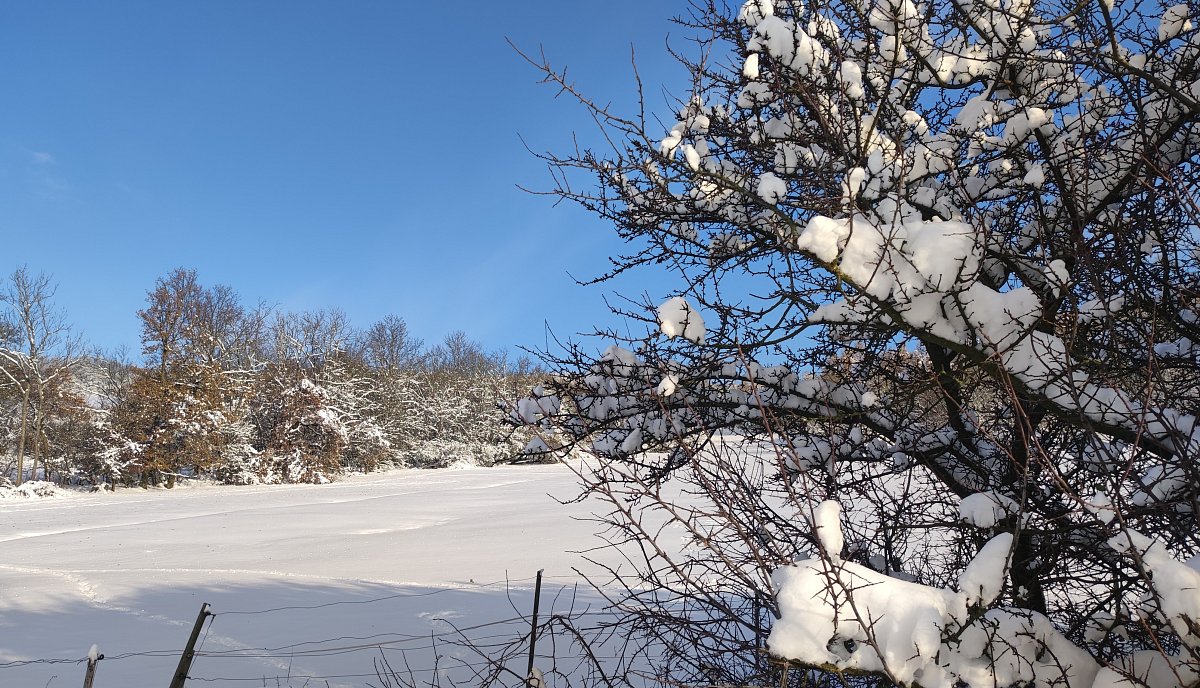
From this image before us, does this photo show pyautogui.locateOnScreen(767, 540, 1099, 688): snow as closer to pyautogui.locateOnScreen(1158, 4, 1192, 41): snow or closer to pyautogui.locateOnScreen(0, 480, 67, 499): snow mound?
pyautogui.locateOnScreen(1158, 4, 1192, 41): snow

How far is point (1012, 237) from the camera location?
3.66m

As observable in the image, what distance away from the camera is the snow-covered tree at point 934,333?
84.6 inches

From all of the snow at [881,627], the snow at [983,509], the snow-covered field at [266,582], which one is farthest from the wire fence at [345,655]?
the snow at [881,627]

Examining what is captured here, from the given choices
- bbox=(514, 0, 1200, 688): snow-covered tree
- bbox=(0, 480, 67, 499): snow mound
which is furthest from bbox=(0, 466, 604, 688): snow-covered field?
bbox=(514, 0, 1200, 688): snow-covered tree

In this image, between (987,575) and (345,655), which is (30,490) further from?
(987,575)

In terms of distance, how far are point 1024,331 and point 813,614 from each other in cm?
143

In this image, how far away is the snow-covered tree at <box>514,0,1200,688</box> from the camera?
2148 mm

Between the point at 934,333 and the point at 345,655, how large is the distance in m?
5.77

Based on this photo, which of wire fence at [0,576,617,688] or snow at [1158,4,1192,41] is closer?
snow at [1158,4,1192,41]

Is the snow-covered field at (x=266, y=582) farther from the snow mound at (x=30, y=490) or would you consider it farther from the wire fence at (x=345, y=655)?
the snow mound at (x=30, y=490)

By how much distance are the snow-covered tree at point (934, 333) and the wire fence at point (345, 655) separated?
1947 mm

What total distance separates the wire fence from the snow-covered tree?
6.39ft

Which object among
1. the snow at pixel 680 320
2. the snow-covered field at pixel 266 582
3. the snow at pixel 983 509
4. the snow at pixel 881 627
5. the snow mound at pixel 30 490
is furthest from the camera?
the snow mound at pixel 30 490

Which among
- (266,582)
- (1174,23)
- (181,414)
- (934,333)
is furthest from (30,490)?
(1174,23)
